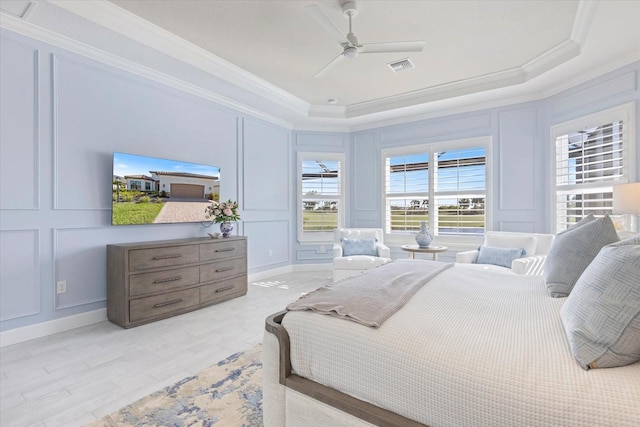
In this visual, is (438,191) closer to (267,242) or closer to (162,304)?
(267,242)

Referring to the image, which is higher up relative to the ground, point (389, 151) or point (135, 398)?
point (389, 151)

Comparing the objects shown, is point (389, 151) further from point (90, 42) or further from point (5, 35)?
point (5, 35)

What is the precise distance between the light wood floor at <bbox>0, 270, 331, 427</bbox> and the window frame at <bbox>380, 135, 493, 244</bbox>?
287cm

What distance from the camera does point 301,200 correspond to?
579cm

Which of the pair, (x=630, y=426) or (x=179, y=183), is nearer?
(x=630, y=426)

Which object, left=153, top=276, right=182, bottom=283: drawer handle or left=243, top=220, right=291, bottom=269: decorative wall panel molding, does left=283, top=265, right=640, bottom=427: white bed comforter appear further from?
left=243, top=220, right=291, bottom=269: decorative wall panel molding

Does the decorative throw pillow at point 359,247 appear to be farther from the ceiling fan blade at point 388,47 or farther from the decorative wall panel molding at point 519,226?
the ceiling fan blade at point 388,47

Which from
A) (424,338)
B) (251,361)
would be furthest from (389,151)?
(424,338)


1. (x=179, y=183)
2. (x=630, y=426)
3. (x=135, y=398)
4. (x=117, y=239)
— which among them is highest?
(x=179, y=183)

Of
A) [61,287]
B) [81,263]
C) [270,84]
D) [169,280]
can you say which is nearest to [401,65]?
[270,84]

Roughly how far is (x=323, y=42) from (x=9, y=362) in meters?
3.84

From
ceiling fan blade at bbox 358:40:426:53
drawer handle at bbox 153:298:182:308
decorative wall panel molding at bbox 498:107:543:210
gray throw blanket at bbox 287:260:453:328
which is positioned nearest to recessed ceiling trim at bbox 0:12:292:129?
ceiling fan blade at bbox 358:40:426:53

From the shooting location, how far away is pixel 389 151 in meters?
5.53

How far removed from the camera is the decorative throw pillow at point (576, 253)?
1623 mm
